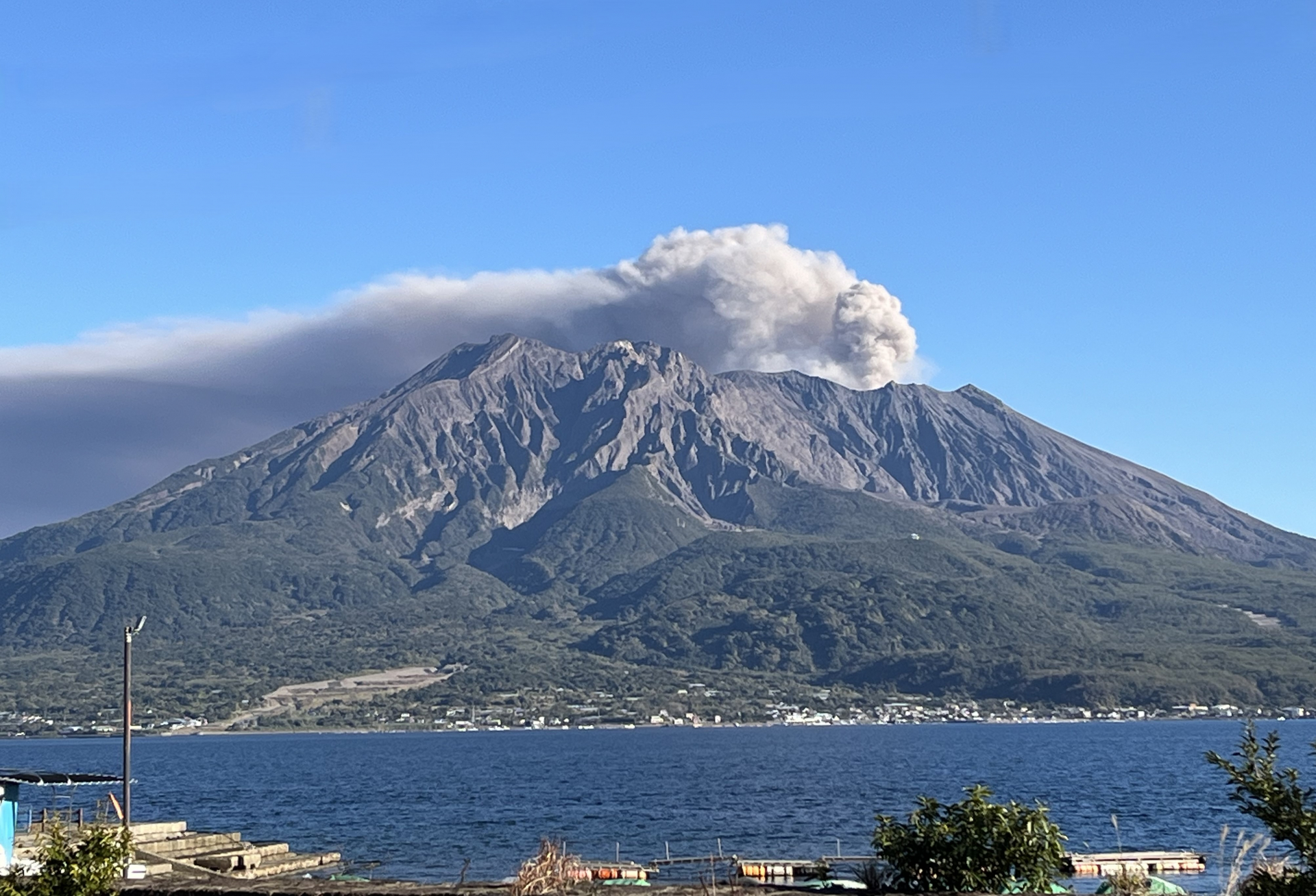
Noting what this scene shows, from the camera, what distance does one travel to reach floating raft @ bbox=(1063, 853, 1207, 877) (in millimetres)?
67688

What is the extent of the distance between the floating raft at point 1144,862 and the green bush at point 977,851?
40.2m

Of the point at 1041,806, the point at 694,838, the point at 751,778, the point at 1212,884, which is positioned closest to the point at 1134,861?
the point at 1212,884

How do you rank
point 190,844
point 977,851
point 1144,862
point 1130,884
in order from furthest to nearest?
point 1144,862
point 190,844
point 977,851
point 1130,884

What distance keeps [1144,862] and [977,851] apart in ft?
153

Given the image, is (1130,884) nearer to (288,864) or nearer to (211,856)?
(211,856)

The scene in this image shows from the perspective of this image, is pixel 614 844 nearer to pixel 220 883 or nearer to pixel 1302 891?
pixel 220 883

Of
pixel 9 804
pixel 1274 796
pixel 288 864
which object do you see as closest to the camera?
pixel 1274 796

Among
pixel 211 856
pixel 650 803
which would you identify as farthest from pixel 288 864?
pixel 650 803

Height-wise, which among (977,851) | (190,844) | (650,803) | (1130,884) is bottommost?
(650,803)

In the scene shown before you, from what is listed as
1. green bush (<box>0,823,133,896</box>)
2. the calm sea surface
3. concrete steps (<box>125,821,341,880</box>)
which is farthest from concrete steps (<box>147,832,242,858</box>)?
green bush (<box>0,823,133,896</box>)

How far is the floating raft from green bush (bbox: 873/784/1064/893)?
4024 cm

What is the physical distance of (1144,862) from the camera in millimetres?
70812

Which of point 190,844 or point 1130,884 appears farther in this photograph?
point 190,844

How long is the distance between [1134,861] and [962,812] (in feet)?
150
